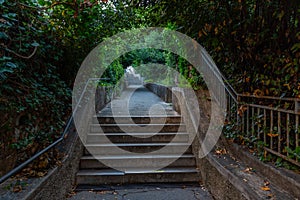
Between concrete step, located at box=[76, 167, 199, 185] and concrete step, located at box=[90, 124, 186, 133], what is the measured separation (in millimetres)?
1039

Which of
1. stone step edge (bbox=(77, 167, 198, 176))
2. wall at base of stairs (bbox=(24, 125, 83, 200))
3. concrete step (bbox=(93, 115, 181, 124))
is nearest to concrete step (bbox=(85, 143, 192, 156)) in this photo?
wall at base of stairs (bbox=(24, 125, 83, 200))

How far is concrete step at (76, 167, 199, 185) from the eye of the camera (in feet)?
11.4

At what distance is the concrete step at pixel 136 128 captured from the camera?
4504 millimetres

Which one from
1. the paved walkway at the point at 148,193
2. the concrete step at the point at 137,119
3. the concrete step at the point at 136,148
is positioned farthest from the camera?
the concrete step at the point at 137,119

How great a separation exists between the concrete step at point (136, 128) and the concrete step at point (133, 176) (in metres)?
1.04

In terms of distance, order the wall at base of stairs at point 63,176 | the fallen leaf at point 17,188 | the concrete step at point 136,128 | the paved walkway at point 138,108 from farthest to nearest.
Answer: the paved walkway at point 138,108
the concrete step at point 136,128
the wall at base of stairs at point 63,176
the fallen leaf at point 17,188

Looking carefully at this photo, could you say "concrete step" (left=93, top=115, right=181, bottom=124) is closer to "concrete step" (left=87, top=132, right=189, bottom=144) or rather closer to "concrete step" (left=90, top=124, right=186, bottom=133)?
"concrete step" (left=90, top=124, right=186, bottom=133)

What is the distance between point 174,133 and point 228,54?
1.74 m

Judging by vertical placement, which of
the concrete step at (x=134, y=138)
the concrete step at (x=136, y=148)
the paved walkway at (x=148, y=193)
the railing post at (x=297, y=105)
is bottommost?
the paved walkway at (x=148, y=193)

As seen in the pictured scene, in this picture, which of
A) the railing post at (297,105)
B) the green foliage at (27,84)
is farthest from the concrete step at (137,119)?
the railing post at (297,105)

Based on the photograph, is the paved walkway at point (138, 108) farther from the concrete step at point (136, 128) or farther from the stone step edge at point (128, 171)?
the stone step edge at point (128, 171)

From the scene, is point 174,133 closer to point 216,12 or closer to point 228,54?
point 228,54

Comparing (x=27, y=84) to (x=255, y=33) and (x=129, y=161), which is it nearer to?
(x=129, y=161)

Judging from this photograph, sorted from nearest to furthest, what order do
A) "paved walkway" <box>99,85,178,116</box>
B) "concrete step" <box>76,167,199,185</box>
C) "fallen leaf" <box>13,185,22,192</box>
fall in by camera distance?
"fallen leaf" <box>13,185,22,192</box> → "concrete step" <box>76,167,199,185</box> → "paved walkway" <box>99,85,178,116</box>
